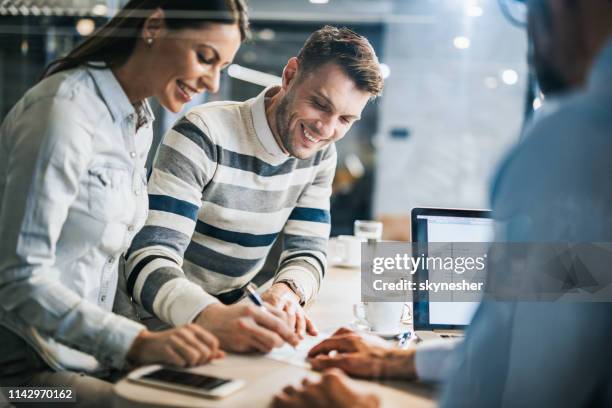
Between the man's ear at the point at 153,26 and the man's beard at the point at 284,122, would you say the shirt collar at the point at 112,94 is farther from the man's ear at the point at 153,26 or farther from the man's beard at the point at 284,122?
the man's beard at the point at 284,122

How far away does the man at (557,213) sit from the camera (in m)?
0.75

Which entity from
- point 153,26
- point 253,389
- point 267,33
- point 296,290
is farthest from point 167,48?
point 267,33

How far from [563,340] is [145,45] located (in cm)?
77

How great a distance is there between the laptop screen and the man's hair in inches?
13.9

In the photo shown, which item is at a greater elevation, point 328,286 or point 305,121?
point 305,121

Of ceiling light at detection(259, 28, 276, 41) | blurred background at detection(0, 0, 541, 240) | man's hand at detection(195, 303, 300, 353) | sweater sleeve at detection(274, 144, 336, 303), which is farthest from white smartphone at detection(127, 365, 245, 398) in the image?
blurred background at detection(0, 0, 541, 240)

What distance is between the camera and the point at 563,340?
A: 0.77m

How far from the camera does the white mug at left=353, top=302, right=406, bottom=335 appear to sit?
1.36 m

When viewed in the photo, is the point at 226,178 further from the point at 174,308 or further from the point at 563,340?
the point at 563,340

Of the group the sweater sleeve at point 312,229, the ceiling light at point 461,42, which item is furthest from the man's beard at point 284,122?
the ceiling light at point 461,42

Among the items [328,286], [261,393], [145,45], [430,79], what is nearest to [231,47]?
[145,45]

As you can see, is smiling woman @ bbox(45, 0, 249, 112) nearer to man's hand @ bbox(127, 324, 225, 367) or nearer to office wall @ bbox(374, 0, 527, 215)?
man's hand @ bbox(127, 324, 225, 367)

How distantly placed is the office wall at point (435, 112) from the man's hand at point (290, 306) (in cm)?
277

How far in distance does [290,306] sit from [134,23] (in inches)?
24.4
